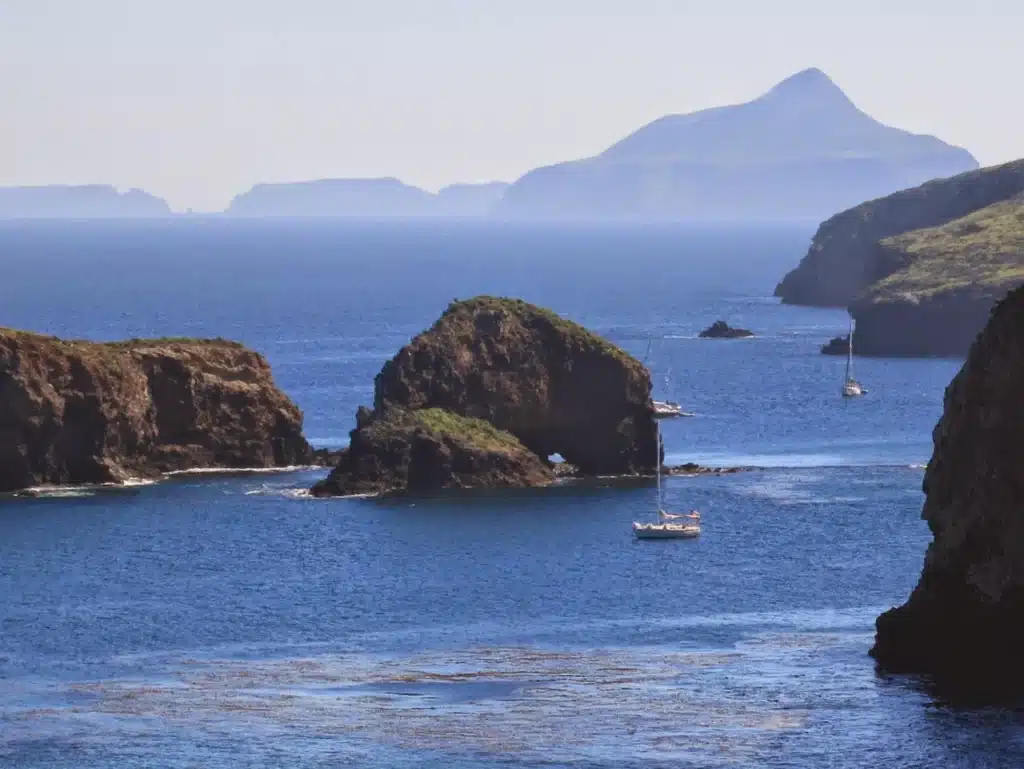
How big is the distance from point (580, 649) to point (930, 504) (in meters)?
15.3

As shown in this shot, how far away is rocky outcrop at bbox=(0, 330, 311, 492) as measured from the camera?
126125 mm

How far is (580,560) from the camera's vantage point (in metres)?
109

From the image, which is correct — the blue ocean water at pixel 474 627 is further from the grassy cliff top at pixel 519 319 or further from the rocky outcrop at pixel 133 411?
the grassy cliff top at pixel 519 319

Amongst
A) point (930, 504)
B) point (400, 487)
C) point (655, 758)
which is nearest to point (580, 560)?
point (400, 487)

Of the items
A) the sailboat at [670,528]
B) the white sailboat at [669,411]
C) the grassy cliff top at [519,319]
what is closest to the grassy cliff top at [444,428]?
the grassy cliff top at [519,319]

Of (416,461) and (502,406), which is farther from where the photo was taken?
(502,406)

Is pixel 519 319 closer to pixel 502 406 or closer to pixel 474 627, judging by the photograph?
pixel 502 406

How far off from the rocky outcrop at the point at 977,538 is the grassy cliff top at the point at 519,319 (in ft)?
178

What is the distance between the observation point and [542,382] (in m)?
133

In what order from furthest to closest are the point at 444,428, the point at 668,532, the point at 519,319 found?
the point at 519,319
the point at 444,428
the point at 668,532

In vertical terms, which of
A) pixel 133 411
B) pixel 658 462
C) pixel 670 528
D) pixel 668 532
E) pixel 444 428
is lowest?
pixel 668 532

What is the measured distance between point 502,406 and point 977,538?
56.0 m

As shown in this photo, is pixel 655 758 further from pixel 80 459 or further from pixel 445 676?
pixel 80 459

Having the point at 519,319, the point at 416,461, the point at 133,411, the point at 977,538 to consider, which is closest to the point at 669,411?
the point at 519,319
